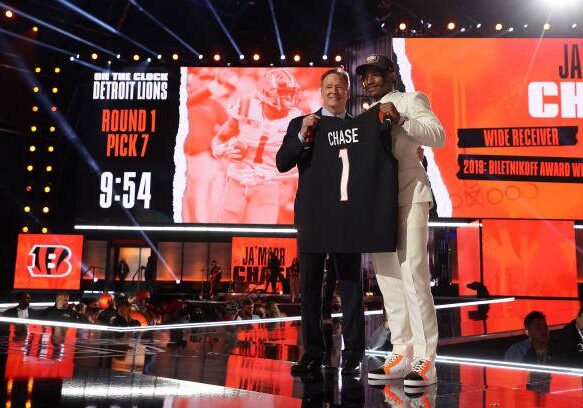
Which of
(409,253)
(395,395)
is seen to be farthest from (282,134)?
(395,395)

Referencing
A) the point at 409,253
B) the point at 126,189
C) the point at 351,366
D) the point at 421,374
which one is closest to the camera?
the point at 421,374

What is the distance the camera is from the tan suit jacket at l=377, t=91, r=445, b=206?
7.20 ft

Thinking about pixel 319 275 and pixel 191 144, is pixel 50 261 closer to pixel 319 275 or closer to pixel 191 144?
pixel 191 144

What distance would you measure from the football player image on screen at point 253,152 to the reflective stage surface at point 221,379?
355 inches

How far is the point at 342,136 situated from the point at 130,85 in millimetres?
12218

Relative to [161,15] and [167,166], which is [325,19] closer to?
[161,15]

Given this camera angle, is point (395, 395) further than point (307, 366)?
No

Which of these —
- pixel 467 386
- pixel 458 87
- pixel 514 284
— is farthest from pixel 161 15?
pixel 467 386

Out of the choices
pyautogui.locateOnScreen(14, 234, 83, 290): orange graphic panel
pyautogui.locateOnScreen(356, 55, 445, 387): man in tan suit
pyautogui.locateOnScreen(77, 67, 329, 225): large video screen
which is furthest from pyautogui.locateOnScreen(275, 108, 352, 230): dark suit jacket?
pyautogui.locateOnScreen(14, 234, 83, 290): orange graphic panel

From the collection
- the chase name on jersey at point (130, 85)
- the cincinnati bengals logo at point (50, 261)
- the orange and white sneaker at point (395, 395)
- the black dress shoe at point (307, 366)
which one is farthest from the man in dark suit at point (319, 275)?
the cincinnati bengals logo at point (50, 261)

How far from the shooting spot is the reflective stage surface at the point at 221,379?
1806 millimetres

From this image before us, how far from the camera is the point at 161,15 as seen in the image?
16.2m

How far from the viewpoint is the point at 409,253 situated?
220cm

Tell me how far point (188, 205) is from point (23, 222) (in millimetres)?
4789
